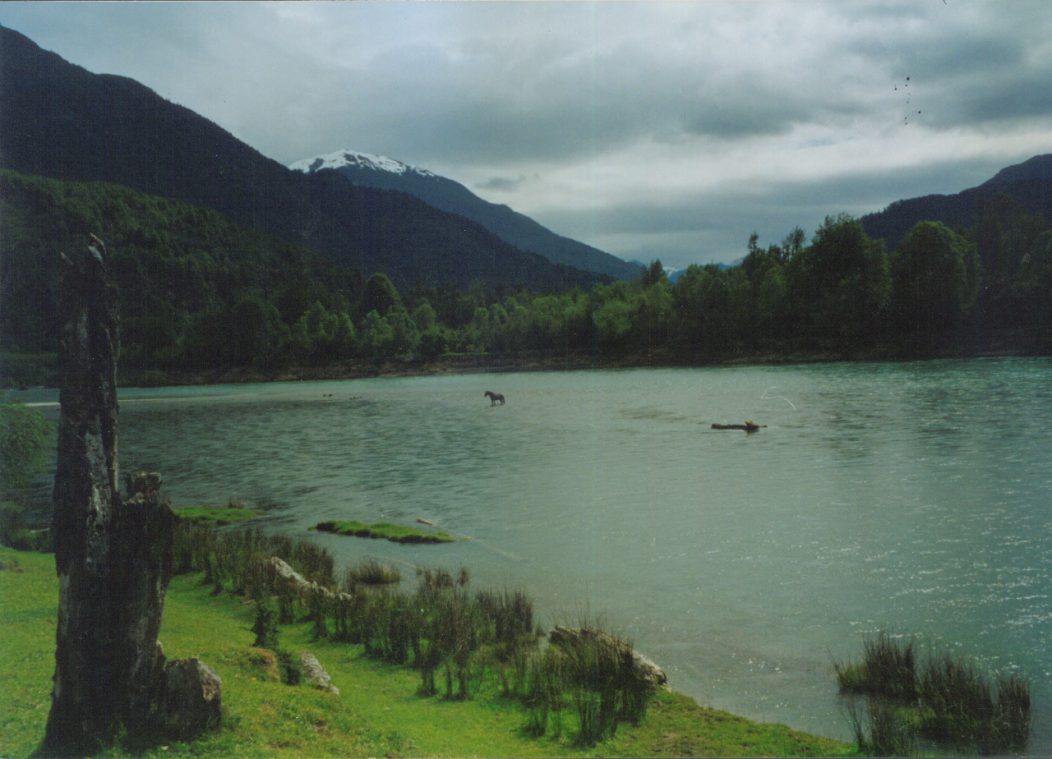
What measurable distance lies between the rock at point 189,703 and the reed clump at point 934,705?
25.0ft

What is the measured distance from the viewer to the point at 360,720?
9.74m

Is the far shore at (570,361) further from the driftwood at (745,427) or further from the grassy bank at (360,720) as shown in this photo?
the grassy bank at (360,720)

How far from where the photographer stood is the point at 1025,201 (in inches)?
5945

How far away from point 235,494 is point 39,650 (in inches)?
999

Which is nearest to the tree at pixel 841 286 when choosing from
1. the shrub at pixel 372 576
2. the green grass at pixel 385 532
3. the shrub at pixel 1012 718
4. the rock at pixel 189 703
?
the green grass at pixel 385 532

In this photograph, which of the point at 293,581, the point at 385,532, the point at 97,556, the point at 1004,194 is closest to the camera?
the point at 97,556

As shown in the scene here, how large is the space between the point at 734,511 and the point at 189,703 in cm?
2124

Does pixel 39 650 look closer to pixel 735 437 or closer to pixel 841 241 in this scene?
pixel 735 437

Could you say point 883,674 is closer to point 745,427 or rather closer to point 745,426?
point 745,427

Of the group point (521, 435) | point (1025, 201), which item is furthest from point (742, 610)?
point (1025, 201)

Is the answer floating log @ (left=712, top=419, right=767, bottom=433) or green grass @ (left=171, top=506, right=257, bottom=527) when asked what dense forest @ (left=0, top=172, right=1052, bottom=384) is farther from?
floating log @ (left=712, top=419, right=767, bottom=433)

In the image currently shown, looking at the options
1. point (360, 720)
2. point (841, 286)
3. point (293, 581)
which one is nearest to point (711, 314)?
point (841, 286)

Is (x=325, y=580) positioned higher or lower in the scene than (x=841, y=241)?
lower

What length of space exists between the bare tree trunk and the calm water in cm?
793
